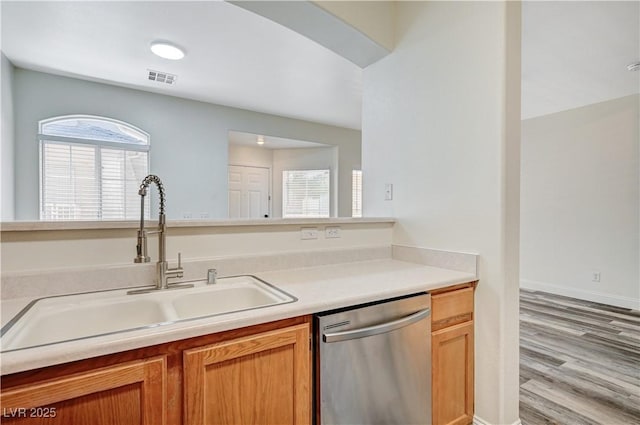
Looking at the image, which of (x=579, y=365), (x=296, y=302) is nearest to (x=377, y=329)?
(x=296, y=302)

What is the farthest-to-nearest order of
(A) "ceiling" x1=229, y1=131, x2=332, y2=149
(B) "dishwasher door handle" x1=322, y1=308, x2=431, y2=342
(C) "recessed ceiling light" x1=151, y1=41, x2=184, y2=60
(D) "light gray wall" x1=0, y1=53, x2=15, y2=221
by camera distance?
(A) "ceiling" x1=229, y1=131, x2=332, y2=149
(D) "light gray wall" x1=0, y1=53, x2=15, y2=221
(C) "recessed ceiling light" x1=151, y1=41, x2=184, y2=60
(B) "dishwasher door handle" x1=322, y1=308, x2=431, y2=342

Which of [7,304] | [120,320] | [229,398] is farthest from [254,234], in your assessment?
[7,304]

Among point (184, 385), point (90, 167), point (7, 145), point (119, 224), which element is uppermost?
point (7, 145)

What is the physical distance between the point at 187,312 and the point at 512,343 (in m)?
1.58

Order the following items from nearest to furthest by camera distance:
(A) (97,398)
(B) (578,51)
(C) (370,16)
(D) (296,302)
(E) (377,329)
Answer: (A) (97,398) → (D) (296,302) → (E) (377,329) → (C) (370,16) → (B) (578,51)

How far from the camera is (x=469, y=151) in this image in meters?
1.65

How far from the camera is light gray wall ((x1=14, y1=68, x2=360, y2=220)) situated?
3.46 metres

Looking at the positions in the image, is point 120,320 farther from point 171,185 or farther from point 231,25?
point 171,185

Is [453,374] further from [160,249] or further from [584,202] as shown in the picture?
[584,202]

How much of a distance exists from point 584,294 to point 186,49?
17.9ft

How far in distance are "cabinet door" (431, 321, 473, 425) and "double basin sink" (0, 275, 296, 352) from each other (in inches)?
32.7

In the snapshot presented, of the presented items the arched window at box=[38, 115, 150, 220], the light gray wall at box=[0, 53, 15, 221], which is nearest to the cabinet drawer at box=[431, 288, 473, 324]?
the arched window at box=[38, 115, 150, 220]

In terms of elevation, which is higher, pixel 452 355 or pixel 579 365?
pixel 452 355

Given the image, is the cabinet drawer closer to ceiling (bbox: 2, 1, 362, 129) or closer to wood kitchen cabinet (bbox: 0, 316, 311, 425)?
wood kitchen cabinet (bbox: 0, 316, 311, 425)
